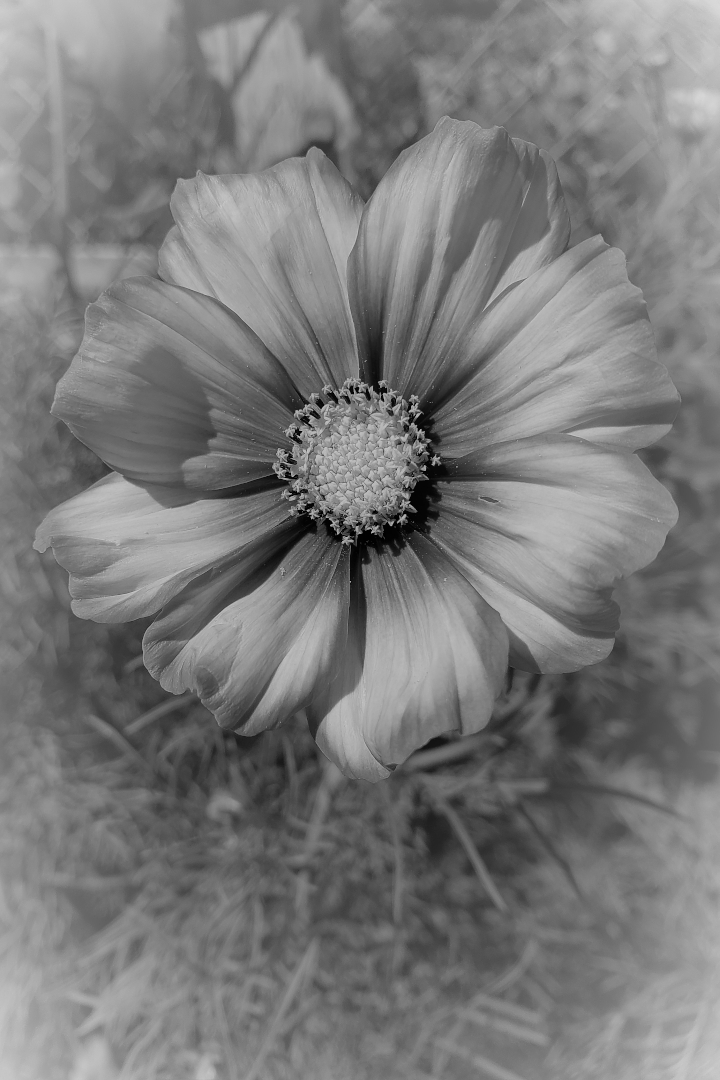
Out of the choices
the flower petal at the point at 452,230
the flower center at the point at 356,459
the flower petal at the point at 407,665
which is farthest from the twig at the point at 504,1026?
the flower petal at the point at 452,230

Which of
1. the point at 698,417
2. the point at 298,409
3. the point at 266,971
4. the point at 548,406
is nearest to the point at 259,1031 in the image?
the point at 266,971

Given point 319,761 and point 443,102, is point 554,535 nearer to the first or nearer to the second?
point 319,761

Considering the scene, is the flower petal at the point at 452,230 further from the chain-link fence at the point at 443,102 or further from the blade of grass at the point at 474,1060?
the blade of grass at the point at 474,1060

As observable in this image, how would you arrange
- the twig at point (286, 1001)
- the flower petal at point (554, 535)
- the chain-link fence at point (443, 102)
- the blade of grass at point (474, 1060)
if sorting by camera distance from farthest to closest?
the chain-link fence at point (443, 102) → the blade of grass at point (474, 1060) → the twig at point (286, 1001) → the flower petal at point (554, 535)

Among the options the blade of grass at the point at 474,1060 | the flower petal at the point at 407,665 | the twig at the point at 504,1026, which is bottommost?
the blade of grass at the point at 474,1060

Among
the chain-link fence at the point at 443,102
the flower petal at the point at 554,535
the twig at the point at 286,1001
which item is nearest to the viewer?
the flower petal at the point at 554,535

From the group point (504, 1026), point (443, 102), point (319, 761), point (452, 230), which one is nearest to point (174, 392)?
point (452, 230)
